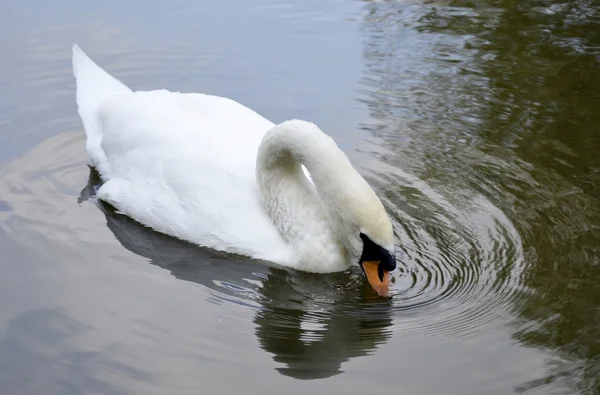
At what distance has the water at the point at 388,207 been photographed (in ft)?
16.8

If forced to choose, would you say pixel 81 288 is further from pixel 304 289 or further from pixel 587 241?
pixel 587 241

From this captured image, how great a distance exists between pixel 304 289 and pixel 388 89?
363cm

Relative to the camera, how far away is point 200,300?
5.77 m

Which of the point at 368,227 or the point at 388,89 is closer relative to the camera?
the point at 368,227

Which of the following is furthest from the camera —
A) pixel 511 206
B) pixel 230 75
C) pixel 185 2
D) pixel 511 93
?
pixel 185 2

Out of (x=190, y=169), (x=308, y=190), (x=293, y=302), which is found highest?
(x=190, y=169)

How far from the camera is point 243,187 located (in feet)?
21.1

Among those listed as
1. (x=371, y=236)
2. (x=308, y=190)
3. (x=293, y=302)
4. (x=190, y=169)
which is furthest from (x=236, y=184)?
(x=371, y=236)

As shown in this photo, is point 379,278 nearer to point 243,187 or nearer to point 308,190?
point 308,190

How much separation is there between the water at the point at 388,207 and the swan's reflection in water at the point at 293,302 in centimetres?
1

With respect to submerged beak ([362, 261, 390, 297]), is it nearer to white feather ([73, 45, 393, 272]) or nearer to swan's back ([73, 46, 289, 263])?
white feather ([73, 45, 393, 272])

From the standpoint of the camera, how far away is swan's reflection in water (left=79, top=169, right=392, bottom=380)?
531 centimetres

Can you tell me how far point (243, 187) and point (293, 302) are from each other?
1038 mm

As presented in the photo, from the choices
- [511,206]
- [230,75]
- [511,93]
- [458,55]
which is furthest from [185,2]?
[511,206]
